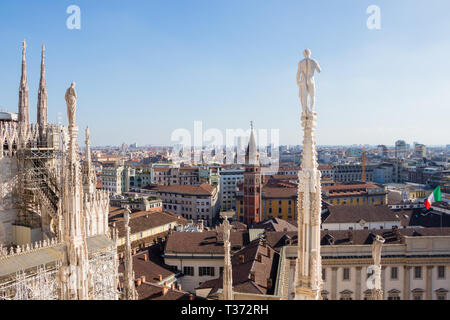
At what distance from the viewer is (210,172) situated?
281ft

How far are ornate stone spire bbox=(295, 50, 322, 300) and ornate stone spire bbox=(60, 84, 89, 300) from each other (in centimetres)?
318

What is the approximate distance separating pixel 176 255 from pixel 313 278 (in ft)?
81.5

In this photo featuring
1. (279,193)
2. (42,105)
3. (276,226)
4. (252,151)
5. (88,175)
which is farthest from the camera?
(279,193)

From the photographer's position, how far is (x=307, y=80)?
4.72 m

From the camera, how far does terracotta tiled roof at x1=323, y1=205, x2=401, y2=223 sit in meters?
37.0

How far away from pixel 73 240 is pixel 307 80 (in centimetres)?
407

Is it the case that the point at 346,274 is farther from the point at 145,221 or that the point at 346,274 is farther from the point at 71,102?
the point at 71,102

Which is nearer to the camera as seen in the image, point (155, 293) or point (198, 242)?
point (155, 293)

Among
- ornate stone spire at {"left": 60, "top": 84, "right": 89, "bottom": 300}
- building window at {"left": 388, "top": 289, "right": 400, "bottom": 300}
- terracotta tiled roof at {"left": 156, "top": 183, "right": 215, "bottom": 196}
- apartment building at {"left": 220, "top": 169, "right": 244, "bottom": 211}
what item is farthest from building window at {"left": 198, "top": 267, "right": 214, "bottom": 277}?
apartment building at {"left": 220, "top": 169, "right": 244, "bottom": 211}

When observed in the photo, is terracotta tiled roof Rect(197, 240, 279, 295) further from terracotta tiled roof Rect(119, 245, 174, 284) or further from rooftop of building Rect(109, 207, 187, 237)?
rooftop of building Rect(109, 207, 187, 237)

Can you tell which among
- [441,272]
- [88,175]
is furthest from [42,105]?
[441,272]

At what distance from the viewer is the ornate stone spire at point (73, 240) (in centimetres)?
525
